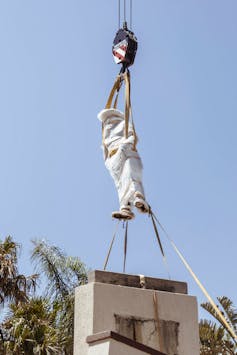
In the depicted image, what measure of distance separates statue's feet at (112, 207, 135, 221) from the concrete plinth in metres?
0.81

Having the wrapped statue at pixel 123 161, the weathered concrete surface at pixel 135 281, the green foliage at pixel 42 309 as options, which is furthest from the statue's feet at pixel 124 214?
the green foliage at pixel 42 309

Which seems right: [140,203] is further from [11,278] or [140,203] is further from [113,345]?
[11,278]

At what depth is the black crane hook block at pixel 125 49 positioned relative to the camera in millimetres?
7715

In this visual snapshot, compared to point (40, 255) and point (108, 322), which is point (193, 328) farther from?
point (40, 255)

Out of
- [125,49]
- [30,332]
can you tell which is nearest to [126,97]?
[125,49]

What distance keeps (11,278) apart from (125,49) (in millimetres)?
8888

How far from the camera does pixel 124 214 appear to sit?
681cm

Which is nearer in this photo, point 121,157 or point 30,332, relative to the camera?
point 121,157

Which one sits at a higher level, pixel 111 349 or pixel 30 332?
pixel 30 332

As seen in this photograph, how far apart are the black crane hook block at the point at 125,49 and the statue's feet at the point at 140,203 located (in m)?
1.86

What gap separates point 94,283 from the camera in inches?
230

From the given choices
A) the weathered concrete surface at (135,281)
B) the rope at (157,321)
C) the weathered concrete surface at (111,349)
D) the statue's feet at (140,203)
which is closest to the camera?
the weathered concrete surface at (111,349)

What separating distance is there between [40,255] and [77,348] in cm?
1153

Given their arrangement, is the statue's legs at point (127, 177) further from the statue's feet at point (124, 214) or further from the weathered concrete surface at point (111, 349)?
the weathered concrete surface at point (111, 349)
